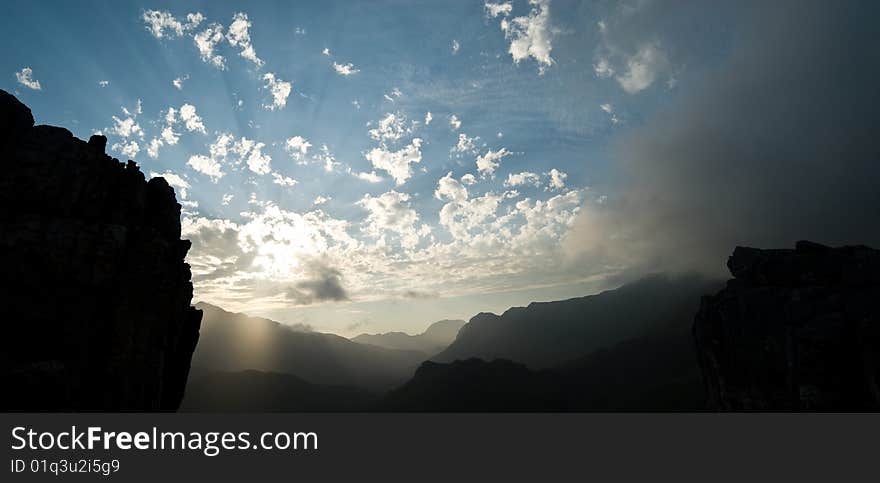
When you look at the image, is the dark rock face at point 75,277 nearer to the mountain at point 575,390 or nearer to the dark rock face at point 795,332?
the dark rock face at point 795,332

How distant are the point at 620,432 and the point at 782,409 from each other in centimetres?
5938

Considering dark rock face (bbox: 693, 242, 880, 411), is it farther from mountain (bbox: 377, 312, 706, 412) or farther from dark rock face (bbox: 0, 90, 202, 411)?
mountain (bbox: 377, 312, 706, 412)

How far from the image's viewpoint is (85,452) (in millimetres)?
19328

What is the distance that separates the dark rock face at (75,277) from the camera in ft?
93.6

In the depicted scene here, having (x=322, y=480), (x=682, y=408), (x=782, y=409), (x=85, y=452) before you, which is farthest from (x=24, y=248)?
(x=682, y=408)

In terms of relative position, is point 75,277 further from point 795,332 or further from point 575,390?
point 575,390

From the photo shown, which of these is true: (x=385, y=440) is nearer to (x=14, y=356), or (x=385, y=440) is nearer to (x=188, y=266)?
(x=14, y=356)

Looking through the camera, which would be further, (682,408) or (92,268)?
(682,408)

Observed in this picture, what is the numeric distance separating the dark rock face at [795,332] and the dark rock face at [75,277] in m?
80.9

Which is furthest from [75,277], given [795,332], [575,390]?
[575,390]

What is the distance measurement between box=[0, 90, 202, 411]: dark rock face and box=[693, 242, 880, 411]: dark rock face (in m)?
80.9

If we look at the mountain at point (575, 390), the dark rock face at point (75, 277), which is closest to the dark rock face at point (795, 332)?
the dark rock face at point (75, 277)

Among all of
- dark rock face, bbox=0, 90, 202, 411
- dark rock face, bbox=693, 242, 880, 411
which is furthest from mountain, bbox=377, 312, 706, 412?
dark rock face, bbox=0, 90, 202, 411

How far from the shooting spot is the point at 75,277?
3025 cm
